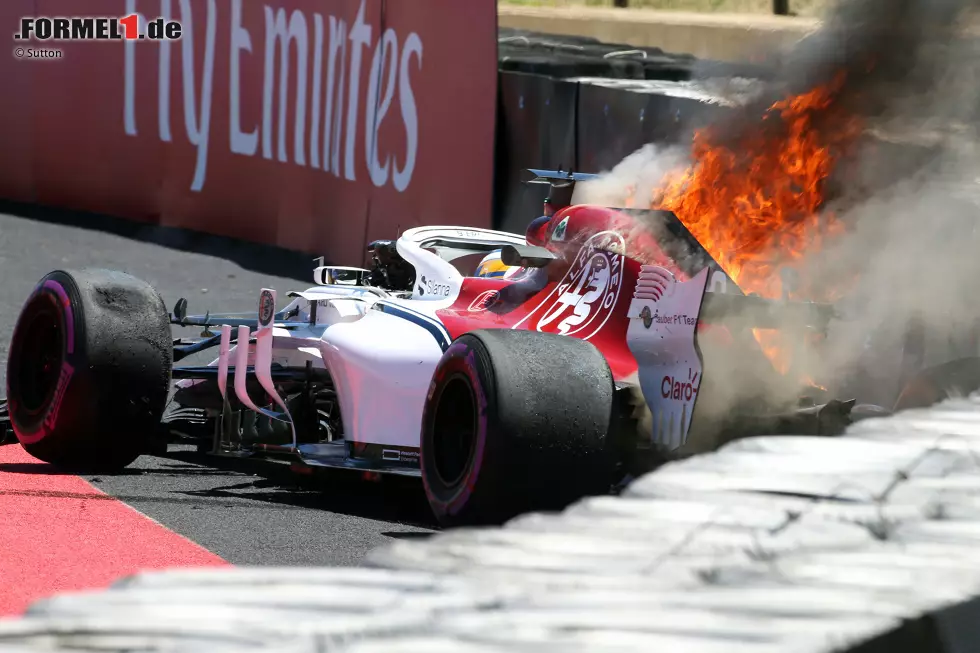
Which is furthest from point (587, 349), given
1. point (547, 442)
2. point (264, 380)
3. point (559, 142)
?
point (559, 142)

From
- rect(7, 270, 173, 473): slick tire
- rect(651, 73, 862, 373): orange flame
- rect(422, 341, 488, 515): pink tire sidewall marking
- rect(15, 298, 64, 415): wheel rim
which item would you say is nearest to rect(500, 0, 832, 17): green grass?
rect(651, 73, 862, 373): orange flame

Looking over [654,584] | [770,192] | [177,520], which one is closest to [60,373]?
[177,520]

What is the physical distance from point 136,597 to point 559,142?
9693 millimetres

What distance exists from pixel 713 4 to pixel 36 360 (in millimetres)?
7244

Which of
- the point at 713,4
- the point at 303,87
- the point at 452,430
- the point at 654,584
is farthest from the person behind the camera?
the point at 303,87

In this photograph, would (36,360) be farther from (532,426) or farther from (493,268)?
(532,426)

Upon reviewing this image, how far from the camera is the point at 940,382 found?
5031 millimetres

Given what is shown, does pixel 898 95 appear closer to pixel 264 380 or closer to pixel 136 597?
pixel 264 380

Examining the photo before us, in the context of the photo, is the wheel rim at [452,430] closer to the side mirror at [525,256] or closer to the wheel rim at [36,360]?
the side mirror at [525,256]

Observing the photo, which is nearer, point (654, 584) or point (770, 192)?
point (654, 584)

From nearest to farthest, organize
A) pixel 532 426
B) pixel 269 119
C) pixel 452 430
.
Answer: pixel 532 426 → pixel 452 430 → pixel 269 119

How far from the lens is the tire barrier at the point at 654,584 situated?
1.64 metres

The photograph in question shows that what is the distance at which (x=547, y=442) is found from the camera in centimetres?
493

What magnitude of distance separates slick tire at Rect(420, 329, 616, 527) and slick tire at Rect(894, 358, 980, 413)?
3.23 feet
